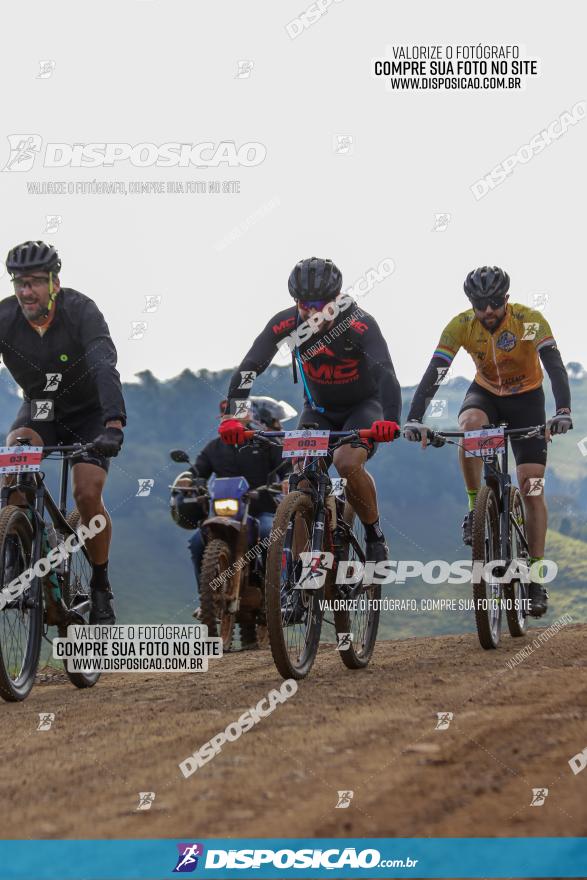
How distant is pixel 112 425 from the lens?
6738 millimetres

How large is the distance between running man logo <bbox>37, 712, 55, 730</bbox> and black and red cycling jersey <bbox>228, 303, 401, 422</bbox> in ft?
8.26

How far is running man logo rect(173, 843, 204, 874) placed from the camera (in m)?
3.50

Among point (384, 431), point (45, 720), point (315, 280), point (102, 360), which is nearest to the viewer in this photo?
point (45, 720)

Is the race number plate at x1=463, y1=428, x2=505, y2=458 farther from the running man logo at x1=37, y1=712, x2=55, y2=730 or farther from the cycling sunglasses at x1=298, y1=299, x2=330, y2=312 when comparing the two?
the running man logo at x1=37, y1=712, x2=55, y2=730

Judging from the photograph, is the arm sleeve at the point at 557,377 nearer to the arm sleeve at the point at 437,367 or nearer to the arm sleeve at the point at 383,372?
the arm sleeve at the point at 437,367

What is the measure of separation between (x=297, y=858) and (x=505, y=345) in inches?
237

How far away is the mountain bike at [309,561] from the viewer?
6.13 meters

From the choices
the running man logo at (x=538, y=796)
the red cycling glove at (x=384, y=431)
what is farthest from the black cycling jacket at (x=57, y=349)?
the running man logo at (x=538, y=796)

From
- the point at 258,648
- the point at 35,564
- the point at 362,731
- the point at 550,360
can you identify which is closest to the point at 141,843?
the point at 362,731

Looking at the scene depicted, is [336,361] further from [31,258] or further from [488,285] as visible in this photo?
[31,258]

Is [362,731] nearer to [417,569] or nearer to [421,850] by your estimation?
[421,850]

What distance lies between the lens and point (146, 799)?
3.94m

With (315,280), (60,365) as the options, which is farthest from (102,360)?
(315,280)

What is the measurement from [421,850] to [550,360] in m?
5.70
